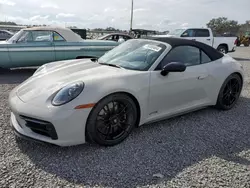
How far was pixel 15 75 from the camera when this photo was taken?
672 cm

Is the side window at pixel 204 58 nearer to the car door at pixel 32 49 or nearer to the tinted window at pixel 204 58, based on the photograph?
the tinted window at pixel 204 58

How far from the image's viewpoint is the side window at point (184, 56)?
10.8ft

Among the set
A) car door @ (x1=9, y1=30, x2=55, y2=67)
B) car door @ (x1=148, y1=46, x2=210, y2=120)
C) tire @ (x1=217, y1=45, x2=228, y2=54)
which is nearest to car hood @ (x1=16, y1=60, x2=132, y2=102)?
car door @ (x1=148, y1=46, x2=210, y2=120)

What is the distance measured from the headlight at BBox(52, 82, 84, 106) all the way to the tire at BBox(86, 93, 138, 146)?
27cm

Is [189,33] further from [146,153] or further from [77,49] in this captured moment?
[146,153]

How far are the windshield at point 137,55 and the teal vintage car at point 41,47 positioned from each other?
354 centimetres

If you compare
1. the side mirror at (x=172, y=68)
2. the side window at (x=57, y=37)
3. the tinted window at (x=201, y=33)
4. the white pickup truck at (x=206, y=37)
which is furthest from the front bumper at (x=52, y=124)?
the tinted window at (x=201, y=33)

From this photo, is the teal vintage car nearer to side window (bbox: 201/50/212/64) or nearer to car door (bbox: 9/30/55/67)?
car door (bbox: 9/30/55/67)

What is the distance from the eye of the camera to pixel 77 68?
129 inches

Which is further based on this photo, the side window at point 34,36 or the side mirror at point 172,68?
the side window at point 34,36

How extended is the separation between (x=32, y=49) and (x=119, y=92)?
16.0 feet

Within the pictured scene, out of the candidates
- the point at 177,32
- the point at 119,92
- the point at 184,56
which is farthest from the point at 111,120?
the point at 177,32

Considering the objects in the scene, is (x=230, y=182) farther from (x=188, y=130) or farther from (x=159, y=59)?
(x=159, y=59)

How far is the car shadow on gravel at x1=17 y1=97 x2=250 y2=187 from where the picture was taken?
227 centimetres
